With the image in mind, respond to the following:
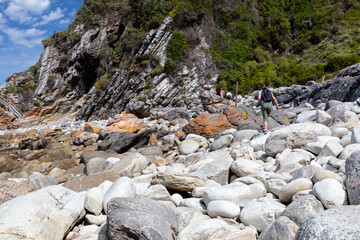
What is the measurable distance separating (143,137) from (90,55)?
26409 mm

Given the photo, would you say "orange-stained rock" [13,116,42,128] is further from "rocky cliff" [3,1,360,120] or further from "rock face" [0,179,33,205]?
"rock face" [0,179,33,205]

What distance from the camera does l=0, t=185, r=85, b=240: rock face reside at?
7.74 ft

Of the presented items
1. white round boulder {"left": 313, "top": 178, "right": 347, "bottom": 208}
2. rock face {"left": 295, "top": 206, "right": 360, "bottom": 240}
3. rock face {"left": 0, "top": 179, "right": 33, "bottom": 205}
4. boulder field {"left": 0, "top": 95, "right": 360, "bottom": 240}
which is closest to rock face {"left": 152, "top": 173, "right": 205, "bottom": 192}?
boulder field {"left": 0, "top": 95, "right": 360, "bottom": 240}

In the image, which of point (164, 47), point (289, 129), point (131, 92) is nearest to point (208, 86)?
point (164, 47)

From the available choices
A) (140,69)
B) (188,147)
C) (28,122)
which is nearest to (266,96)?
(188,147)

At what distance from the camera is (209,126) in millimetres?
9172

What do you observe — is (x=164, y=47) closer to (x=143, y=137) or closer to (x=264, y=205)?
(x=143, y=137)

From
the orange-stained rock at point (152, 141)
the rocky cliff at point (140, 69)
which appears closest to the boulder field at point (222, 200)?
the orange-stained rock at point (152, 141)

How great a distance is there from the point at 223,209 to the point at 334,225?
1.32 m

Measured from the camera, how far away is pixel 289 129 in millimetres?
4852

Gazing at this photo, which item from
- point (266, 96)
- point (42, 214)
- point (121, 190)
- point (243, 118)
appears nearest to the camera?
point (42, 214)

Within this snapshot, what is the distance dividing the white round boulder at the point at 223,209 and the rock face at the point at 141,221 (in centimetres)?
46

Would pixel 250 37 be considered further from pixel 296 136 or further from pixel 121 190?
pixel 121 190

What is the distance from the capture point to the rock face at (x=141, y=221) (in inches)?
85.3
